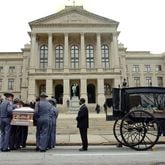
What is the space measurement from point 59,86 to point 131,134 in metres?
51.1

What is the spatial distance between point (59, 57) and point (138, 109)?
5055 centimetres

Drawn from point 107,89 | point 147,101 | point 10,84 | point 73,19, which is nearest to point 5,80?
point 10,84

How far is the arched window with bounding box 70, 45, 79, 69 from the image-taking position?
5831 cm

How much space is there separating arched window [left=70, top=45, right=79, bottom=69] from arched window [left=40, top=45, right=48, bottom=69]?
5165mm

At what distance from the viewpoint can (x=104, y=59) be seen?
5909cm

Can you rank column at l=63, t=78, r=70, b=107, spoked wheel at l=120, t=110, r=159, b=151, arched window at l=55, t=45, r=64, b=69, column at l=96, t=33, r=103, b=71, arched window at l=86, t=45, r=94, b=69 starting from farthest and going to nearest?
arched window at l=55, t=45, r=64, b=69 → arched window at l=86, t=45, r=94, b=69 → column at l=96, t=33, r=103, b=71 → column at l=63, t=78, r=70, b=107 → spoked wheel at l=120, t=110, r=159, b=151

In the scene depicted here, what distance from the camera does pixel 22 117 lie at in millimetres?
9617

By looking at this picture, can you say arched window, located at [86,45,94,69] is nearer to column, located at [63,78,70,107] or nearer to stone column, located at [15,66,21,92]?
column, located at [63,78,70,107]

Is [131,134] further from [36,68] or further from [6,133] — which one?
[36,68]

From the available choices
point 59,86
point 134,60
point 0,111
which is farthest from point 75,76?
point 0,111

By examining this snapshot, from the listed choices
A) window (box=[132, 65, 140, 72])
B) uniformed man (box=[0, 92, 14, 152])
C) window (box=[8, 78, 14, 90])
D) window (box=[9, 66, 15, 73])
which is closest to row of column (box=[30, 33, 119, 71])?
window (box=[9, 66, 15, 73])

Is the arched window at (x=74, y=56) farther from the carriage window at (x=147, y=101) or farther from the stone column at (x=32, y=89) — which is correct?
the carriage window at (x=147, y=101)

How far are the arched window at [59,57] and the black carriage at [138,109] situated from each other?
4890 centimetres

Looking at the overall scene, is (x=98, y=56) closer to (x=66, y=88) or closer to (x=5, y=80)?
(x=66, y=88)
